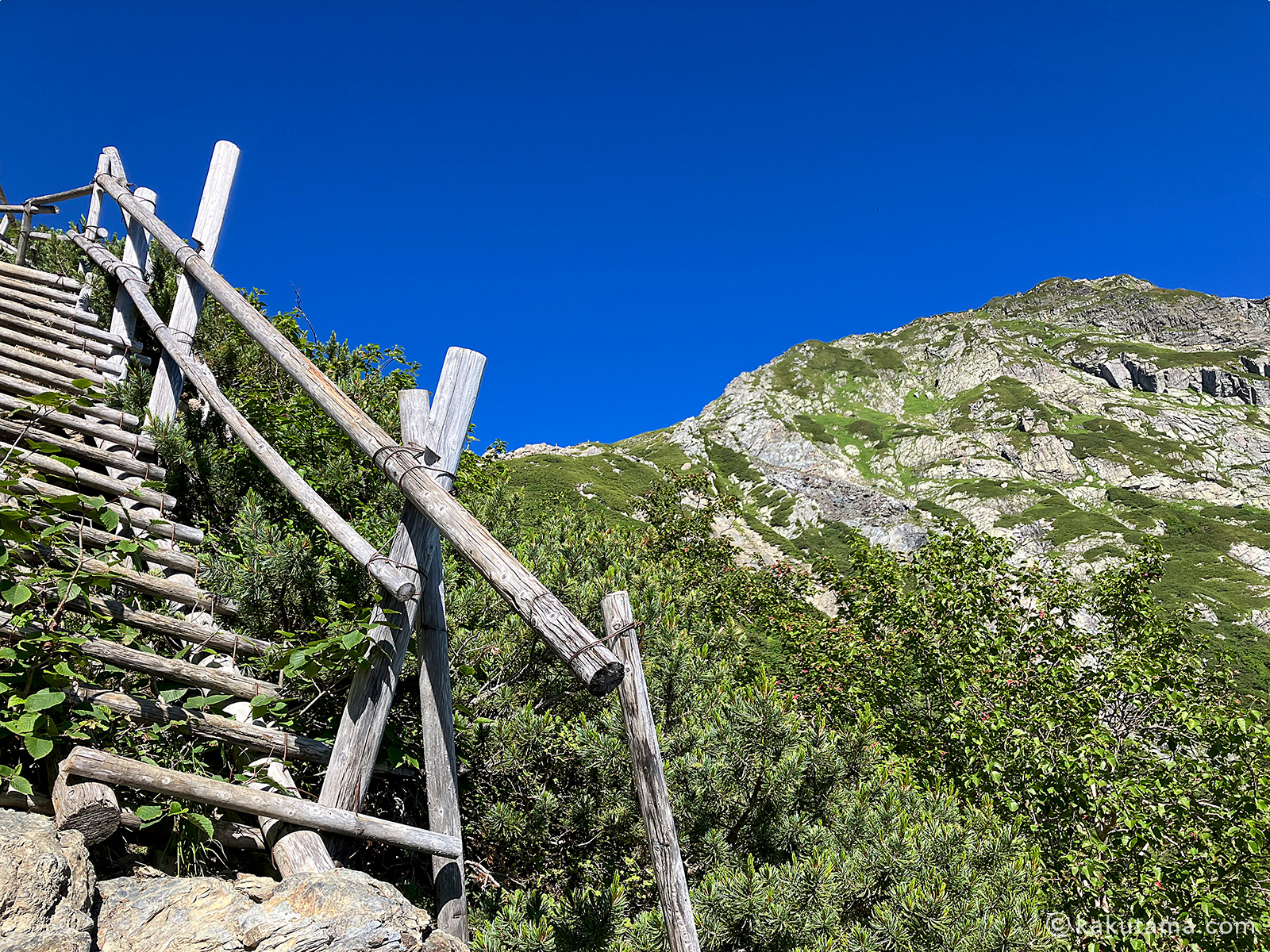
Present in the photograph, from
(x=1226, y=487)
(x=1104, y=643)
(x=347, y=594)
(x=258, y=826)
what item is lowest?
(x=258, y=826)

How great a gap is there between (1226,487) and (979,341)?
5571 cm

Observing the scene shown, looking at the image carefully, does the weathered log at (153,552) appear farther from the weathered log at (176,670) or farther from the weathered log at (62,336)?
the weathered log at (62,336)

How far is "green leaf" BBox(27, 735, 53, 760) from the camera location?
2.56m

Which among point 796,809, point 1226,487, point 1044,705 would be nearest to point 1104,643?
point 1044,705

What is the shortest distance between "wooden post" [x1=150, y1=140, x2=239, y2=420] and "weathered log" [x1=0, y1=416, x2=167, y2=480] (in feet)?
1.53

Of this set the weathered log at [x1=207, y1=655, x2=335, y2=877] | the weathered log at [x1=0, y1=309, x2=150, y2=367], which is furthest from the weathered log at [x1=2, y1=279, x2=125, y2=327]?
the weathered log at [x1=207, y1=655, x2=335, y2=877]

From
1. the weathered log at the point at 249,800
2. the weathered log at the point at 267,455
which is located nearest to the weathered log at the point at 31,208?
the weathered log at the point at 267,455

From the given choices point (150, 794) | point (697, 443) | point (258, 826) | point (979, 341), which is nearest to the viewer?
point (150, 794)

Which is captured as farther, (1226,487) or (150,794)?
(1226,487)

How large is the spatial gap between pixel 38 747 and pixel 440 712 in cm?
155

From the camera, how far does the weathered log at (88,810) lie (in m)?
2.51

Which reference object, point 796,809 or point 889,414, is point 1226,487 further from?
point 796,809

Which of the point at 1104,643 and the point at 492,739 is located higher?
the point at 1104,643

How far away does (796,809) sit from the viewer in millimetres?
4898
